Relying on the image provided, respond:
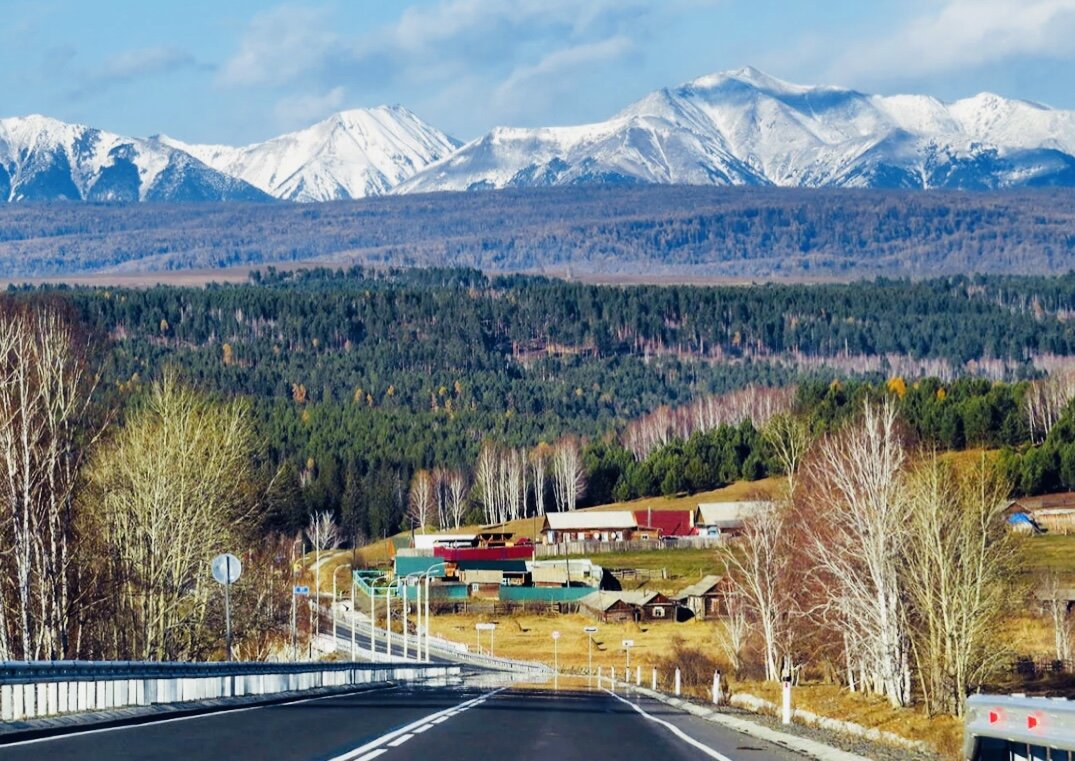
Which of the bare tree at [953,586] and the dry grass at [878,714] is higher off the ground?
the bare tree at [953,586]

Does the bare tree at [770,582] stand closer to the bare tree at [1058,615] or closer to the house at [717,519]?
the bare tree at [1058,615]

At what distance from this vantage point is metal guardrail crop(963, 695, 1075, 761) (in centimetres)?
1898

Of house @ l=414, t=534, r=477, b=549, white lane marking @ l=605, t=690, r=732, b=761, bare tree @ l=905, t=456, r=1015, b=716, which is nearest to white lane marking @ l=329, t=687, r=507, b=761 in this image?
white lane marking @ l=605, t=690, r=732, b=761

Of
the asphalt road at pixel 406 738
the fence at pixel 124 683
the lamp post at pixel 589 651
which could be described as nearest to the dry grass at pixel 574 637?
the lamp post at pixel 589 651

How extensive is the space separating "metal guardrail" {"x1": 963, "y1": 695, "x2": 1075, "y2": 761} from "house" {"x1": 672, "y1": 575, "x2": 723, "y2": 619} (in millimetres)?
102223

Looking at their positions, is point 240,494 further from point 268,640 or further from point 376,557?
point 376,557

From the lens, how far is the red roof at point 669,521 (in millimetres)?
172000

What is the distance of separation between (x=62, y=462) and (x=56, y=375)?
4.77m

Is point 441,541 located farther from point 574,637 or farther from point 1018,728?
point 1018,728

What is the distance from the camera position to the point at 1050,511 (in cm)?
13888

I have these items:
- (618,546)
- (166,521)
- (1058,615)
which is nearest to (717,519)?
(618,546)

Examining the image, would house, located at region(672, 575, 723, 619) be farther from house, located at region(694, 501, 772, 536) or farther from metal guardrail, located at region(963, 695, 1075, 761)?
metal guardrail, located at region(963, 695, 1075, 761)

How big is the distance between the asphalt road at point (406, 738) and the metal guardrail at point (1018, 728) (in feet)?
18.2

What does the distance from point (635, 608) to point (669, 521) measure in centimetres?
4825
